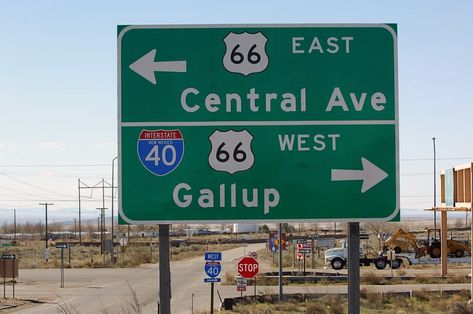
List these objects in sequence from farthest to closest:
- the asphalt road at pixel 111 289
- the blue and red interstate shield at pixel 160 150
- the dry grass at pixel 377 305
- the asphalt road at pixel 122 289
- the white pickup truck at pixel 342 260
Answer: the white pickup truck at pixel 342 260 → the asphalt road at pixel 122 289 → the asphalt road at pixel 111 289 → the dry grass at pixel 377 305 → the blue and red interstate shield at pixel 160 150

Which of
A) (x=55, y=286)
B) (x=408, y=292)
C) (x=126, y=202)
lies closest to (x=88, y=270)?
(x=55, y=286)

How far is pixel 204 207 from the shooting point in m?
6.39

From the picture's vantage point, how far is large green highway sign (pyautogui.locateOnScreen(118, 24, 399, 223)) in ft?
20.8

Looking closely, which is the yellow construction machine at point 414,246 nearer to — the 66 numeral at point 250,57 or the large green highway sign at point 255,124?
the large green highway sign at point 255,124

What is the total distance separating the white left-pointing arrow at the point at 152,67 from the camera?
6352mm

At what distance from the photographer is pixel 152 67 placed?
20.9 feet

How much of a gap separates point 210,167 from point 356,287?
5.46 ft

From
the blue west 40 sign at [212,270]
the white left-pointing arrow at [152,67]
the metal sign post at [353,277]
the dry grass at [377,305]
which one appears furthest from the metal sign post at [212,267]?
the white left-pointing arrow at [152,67]

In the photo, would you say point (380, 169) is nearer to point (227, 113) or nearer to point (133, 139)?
point (227, 113)

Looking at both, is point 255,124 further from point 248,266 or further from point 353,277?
point 248,266

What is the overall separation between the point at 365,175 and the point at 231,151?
3.91 feet

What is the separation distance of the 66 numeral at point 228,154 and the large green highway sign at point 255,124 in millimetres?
12

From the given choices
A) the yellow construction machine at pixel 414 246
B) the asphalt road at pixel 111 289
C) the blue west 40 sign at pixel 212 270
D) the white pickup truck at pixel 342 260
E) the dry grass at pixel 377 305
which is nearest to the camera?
the blue west 40 sign at pixel 212 270

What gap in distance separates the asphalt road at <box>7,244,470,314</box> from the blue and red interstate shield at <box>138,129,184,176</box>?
17433 millimetres
